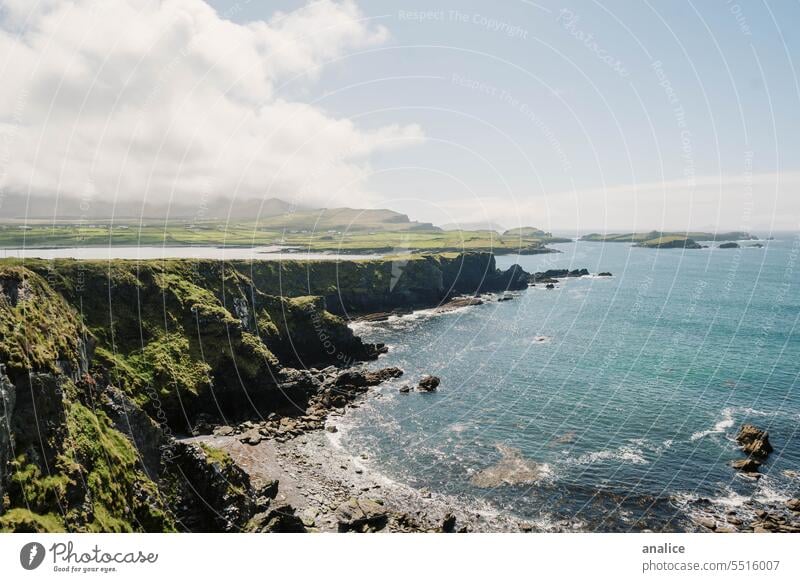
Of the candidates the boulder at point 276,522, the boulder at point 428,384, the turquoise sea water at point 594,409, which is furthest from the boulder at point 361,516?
the boulder at point 428,384

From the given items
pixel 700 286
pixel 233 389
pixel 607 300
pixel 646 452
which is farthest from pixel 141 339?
pixel 700 286

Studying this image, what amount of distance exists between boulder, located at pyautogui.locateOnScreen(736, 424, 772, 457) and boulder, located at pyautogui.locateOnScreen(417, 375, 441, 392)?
36500 millimetres

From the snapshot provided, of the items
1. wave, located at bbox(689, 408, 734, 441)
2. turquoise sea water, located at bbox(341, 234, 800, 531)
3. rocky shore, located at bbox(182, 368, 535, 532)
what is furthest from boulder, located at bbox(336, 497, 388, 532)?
wave, located at bbox(689, 408, 734, 441)

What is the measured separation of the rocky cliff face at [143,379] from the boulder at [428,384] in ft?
46.2

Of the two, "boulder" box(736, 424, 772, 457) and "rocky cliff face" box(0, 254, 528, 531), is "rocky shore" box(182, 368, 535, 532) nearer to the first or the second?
"rocky cliff face" box(0, 254, 528, 531)

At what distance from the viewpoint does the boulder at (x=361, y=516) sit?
128ft

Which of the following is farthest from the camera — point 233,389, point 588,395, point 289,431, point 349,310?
point 349,310

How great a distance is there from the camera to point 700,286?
16125 cm

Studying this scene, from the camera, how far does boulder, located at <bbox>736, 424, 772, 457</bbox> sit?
50.0 m

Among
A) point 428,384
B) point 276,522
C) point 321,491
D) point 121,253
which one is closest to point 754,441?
point 428,384

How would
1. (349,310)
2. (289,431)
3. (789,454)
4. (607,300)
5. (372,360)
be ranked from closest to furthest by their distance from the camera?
(789,454), (289,431), (372,360), (349,310), (607,300)

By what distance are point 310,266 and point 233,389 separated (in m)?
62.9
